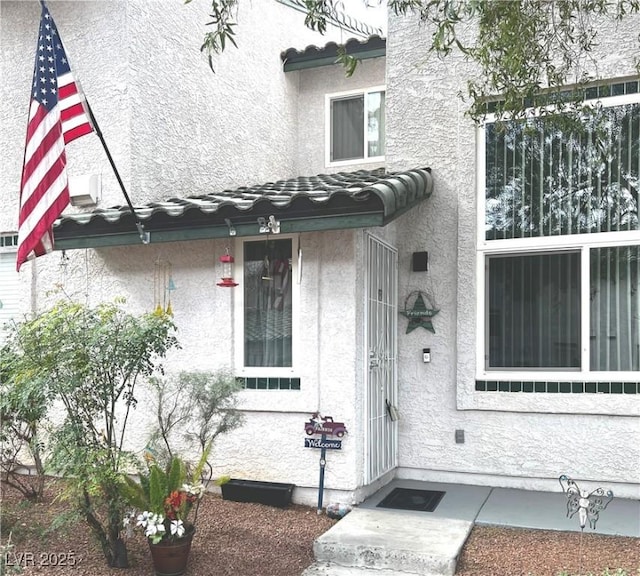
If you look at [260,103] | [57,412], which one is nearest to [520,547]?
[57,412]

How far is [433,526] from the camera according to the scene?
583 centimetres

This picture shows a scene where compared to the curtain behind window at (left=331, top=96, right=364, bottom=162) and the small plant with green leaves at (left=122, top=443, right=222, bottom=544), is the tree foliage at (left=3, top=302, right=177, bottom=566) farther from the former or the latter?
the curtain behind window at (left=331, top=96, right=364, bottom=162)

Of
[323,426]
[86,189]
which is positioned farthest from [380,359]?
[86,189]

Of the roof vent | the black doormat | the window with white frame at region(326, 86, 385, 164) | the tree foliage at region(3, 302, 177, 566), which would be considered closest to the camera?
the tree foliage at region(3, 302, 177, 566)

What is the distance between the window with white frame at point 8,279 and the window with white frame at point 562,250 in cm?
630

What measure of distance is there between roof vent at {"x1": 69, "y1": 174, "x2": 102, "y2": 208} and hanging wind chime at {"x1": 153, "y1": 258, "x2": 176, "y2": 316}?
1622mm

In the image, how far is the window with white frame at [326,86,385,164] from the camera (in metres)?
11.5

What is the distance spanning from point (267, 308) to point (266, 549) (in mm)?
2644

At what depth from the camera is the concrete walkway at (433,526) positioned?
17.0 ft

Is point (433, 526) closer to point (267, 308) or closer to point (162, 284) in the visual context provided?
point (267, 308)

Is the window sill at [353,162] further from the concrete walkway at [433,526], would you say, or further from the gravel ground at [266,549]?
the gravel ground at [266,549]

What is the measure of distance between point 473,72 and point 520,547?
5.31 metres

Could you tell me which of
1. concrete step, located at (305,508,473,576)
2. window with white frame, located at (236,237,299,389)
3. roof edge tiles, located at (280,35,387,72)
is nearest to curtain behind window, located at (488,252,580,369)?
concrete step, located at (305,508,473,576)

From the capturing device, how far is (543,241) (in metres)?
7.21
